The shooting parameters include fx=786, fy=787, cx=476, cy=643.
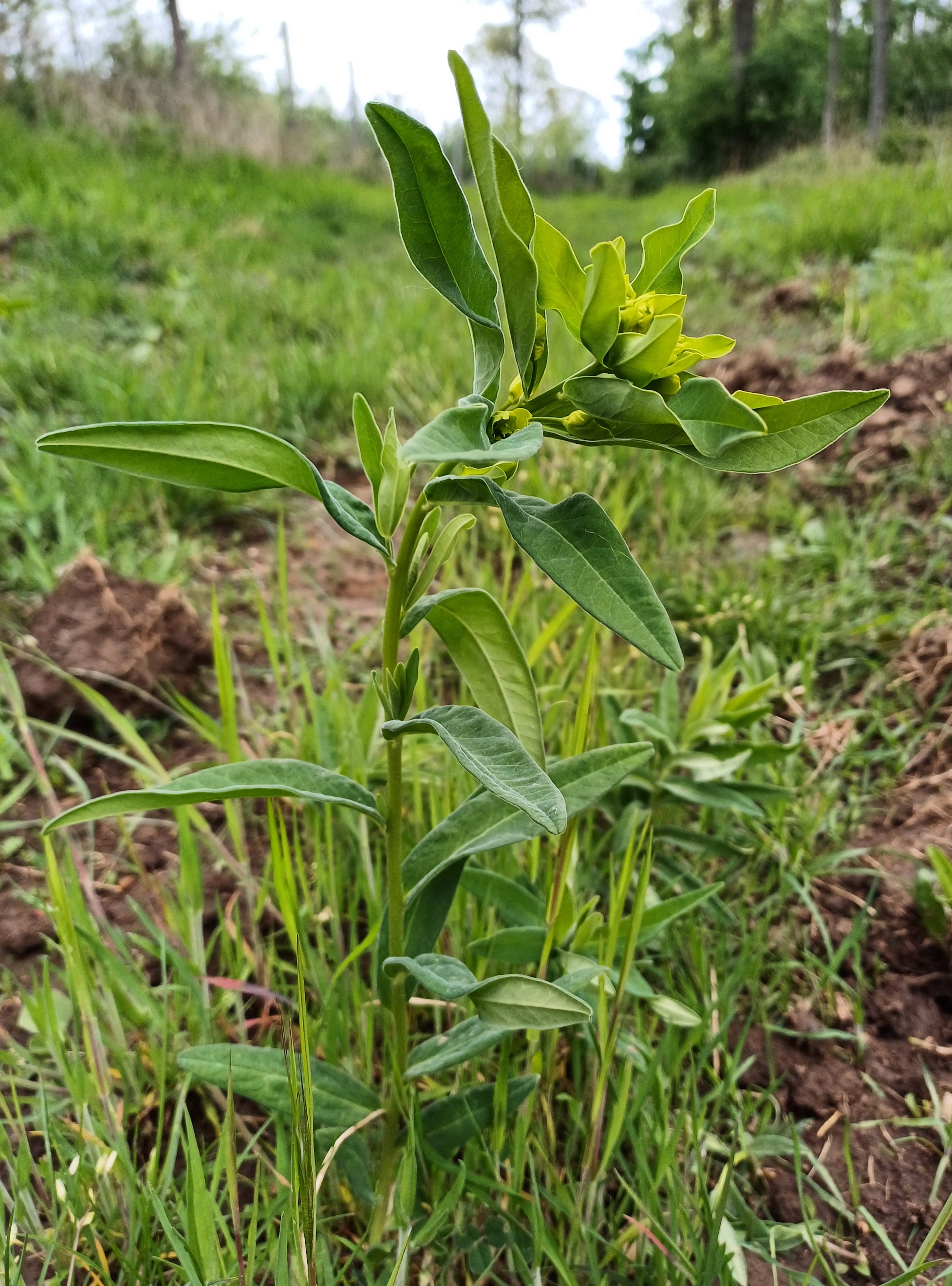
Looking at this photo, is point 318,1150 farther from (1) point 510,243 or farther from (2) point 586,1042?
(1) point 510,243

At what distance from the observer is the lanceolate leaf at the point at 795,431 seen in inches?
21.0

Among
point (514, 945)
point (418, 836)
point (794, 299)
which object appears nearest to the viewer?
point (514, 945)

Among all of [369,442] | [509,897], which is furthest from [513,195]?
[509,897]

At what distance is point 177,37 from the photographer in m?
10.2

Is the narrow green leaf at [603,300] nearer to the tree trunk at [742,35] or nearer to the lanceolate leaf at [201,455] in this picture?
the lanceolate leaf at [201,455]

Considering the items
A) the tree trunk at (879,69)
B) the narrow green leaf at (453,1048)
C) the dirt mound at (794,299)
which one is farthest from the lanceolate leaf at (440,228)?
the tree trunk at (879,69)

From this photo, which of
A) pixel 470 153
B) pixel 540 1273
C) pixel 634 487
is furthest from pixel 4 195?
pixel 540 1273

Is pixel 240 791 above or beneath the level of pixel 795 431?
beneath

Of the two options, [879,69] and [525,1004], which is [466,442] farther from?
[879,69]

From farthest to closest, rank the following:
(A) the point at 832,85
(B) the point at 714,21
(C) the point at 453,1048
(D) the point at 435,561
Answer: (B) the point at 714,21 → (A) the point at 832,85 → (C) the point at 453,1048 → (D) the point at 435,561

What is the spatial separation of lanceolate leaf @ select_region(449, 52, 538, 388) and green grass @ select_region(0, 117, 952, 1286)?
26cm

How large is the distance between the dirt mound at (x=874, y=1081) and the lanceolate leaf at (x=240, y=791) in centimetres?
67

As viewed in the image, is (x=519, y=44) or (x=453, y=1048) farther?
(x=519, y=44)

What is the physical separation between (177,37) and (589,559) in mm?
12958
